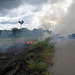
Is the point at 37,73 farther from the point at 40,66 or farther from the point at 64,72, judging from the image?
the point at 64,72

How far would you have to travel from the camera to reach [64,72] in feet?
17.7

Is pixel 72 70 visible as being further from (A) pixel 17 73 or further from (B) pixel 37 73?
(A) pixel 17 73

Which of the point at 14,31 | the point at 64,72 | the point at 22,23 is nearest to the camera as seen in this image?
the point at 64,72

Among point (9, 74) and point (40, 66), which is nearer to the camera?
point (9, 74)

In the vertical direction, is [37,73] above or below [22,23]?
below

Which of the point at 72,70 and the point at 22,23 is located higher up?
the point at 22,23

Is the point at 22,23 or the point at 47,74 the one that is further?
the point at 22,23

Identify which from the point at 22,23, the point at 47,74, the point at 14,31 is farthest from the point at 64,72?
the point at 22,23

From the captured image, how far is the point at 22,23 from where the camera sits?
80.3 metres

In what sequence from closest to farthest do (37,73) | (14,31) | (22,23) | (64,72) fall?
(37,73)
(64,72)
(14,31)
(22,23)

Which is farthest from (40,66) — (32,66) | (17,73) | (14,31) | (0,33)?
(0,33)

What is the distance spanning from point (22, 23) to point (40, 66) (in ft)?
253

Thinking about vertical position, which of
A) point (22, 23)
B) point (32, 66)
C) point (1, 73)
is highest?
point (22, 23)

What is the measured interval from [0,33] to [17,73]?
226ft
